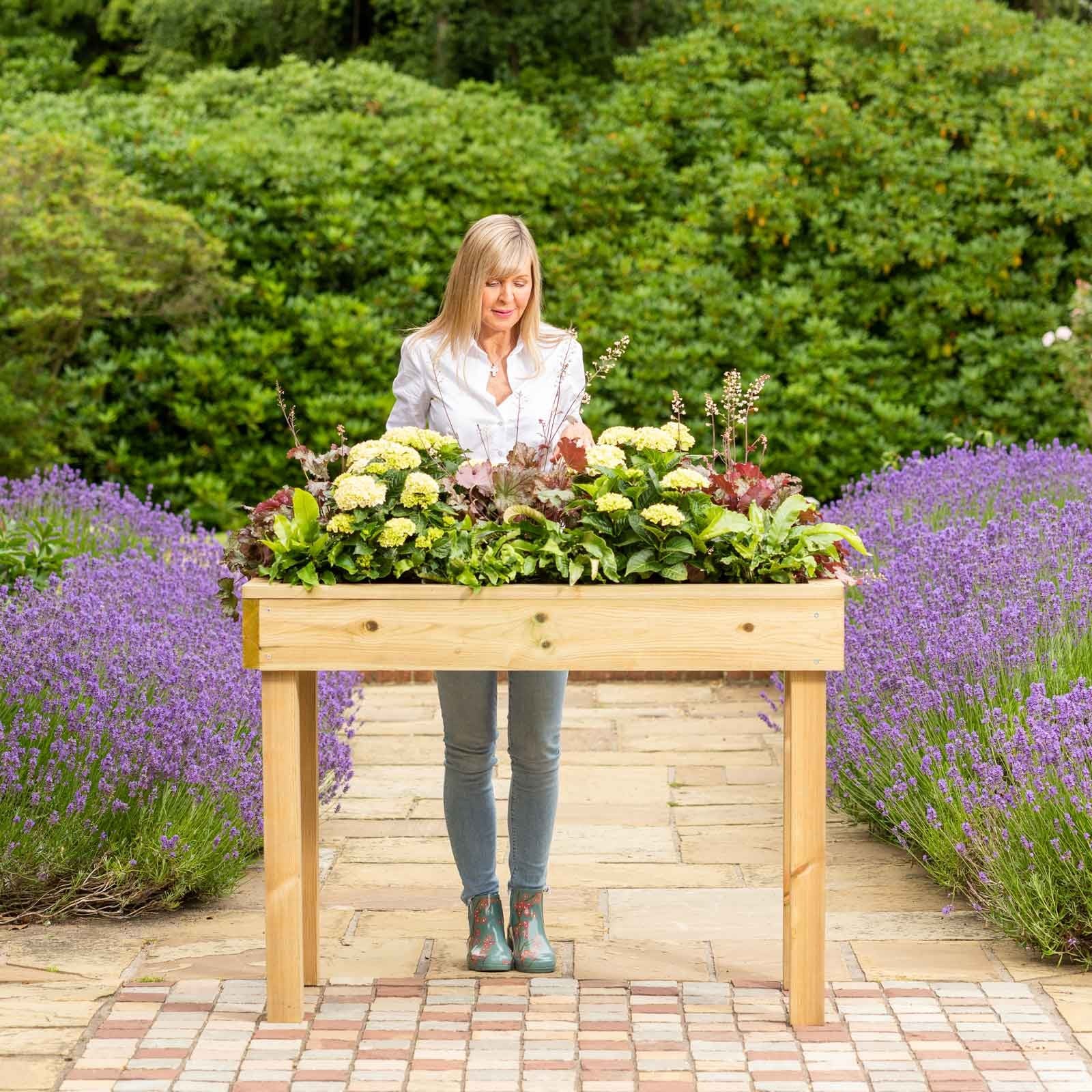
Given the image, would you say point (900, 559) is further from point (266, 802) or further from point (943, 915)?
point (266, 802)

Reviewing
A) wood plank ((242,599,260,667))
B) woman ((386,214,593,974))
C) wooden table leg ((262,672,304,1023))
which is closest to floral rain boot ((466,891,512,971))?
woman ((386,214,593,974))

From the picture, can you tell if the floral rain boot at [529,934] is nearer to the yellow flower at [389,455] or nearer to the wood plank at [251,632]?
the wood plank at [251,632]

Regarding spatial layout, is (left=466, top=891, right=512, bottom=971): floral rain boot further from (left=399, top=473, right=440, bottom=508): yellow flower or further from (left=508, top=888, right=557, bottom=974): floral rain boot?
(left=399, top=473, right=440, bottom=508): yellow flower

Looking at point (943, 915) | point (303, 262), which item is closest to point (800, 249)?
point (303, 262)

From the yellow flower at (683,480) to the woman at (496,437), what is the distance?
0.38 m

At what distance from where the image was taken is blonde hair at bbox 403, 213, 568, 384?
3.70 m

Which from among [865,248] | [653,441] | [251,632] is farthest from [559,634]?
[865,248]

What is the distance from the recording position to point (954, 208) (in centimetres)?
948

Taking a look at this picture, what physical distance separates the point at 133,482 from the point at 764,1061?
687 centimetres

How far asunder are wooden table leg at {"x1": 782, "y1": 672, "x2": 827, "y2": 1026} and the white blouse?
35.6 inches

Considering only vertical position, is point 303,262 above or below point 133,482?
above

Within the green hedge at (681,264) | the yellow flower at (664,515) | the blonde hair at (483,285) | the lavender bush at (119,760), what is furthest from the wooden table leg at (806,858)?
the green hedge at (681,264)

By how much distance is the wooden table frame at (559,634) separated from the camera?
327cm

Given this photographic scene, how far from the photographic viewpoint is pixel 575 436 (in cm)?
366
